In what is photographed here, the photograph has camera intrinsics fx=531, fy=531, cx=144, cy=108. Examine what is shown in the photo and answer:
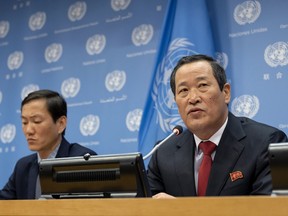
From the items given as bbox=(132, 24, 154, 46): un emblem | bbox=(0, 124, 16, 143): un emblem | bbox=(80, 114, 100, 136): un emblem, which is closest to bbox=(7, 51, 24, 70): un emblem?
bbox=(0, 124, 16, 143): un emblem

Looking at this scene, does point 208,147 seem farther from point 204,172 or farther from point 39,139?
point 39,139

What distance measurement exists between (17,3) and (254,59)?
8.34ft

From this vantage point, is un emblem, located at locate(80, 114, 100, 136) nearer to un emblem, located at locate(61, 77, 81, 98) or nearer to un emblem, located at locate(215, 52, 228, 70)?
un emblem, located at locate(61, 77, 81, 98)

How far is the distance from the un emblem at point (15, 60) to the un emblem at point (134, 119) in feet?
4.46

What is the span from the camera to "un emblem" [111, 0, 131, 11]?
4.29m

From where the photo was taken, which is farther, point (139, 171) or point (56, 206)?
point (139, 171)

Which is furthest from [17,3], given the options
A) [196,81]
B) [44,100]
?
[196,81]

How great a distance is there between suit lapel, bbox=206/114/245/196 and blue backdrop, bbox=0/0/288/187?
98cm

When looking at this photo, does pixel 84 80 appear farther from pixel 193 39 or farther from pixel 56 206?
pixel 56 206

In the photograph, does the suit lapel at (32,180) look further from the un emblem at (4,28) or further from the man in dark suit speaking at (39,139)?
the un emblem at (4,28)

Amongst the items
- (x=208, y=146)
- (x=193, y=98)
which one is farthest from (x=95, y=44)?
(x=208, y=146)

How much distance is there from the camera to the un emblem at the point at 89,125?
14.1ft

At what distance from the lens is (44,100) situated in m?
3.34

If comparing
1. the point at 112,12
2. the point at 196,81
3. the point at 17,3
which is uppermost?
the point at 17,3
